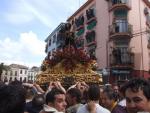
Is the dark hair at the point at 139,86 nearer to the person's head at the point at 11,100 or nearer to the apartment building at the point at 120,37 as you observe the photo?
the person's head at the point at 11,100

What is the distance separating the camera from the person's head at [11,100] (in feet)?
7.16

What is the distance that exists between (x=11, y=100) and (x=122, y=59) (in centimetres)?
2860

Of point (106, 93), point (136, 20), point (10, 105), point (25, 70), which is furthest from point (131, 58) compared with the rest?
point (25, 70)

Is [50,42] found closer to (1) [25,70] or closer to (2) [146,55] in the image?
(2) [146,55]

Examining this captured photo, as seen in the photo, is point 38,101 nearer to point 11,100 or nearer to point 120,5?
point 11,100

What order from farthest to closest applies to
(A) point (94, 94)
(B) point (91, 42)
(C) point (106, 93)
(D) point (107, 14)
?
(B) point (91, 42) → (D) point (107, 14) → (C) point (106, 93) → (A) point (94, 94)

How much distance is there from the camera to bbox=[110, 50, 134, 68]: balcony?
30083mm

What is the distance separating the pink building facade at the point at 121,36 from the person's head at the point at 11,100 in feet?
92.1

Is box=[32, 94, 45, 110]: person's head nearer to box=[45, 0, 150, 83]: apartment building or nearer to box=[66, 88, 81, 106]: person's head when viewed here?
box=[66, 88, 81, 106]: person's head

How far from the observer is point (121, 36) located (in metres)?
30.8

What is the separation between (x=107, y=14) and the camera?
32.9m

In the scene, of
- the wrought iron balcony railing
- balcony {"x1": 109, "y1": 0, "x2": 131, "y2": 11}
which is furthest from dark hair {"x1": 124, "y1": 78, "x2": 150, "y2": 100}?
balcony {"x1": 109, "y1": 0, "x2": 131, "y2": 11}

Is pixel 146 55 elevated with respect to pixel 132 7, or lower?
lower

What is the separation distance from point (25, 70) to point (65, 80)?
101 meters
